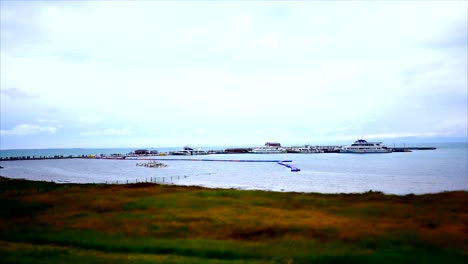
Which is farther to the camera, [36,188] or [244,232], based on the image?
[36,188]

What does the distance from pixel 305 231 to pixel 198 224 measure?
25.3 ft

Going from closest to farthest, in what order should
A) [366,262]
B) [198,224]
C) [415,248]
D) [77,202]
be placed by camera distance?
[366,262], [415,248], [198,224], [77,202]

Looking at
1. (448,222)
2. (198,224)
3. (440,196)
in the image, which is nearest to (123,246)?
(198,224)

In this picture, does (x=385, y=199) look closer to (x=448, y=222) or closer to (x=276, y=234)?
(x=448, y=222)

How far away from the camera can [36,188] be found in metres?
54.1

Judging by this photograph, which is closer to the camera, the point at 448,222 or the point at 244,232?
the point at 244,232

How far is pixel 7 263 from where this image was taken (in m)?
17.4

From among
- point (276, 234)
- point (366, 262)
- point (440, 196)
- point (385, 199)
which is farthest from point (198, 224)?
point (440, 196)

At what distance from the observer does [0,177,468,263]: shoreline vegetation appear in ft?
65.3

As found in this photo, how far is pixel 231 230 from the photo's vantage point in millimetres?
26125

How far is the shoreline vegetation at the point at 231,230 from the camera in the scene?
19891 millimetres

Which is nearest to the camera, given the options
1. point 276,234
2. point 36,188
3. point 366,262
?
point 366,262

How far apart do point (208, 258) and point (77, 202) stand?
2386 cm

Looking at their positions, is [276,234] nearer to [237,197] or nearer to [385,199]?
[237,197]
